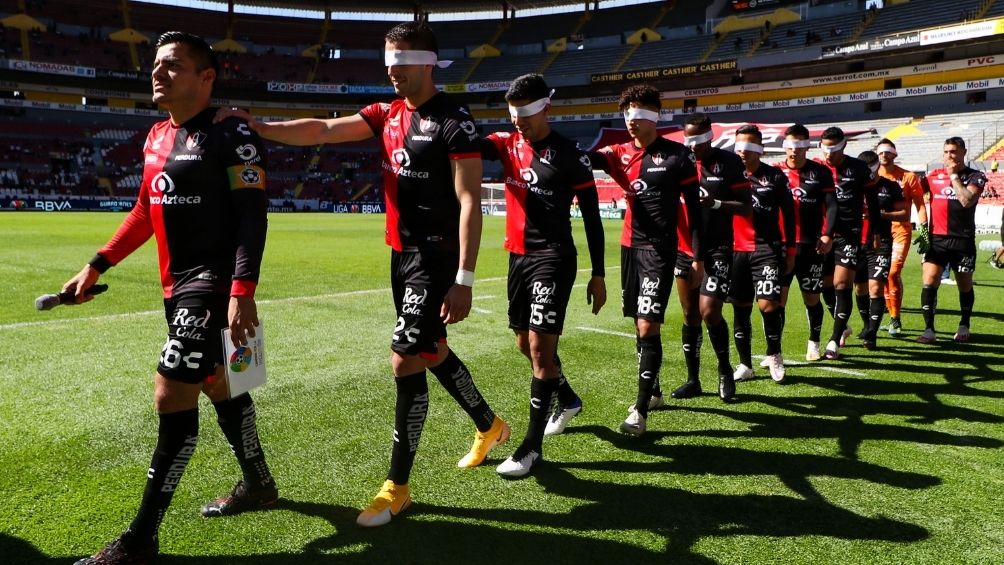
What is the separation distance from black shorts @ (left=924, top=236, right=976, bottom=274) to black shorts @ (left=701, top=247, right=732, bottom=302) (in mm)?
4423

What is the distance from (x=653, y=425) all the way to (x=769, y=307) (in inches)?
92.5

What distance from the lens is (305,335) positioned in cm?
798

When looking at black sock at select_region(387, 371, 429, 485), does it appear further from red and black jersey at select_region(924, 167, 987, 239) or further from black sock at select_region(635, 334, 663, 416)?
red and black jersey at select_region(924, 167, 987, 239)

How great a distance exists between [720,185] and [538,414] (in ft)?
10.2

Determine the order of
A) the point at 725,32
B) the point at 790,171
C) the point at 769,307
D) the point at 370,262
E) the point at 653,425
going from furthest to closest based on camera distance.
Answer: the point at 725,32 → the point at 370,262 → the point at 790,171 → the point at 769,307 → the point at 653,425

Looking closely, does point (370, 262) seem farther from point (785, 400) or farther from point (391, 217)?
point (391, 217)

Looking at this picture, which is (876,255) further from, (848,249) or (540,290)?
(540,290)

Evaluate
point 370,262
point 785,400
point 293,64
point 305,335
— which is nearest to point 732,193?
point 785,400

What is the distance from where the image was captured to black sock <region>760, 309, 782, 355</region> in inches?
268

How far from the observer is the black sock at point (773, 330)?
6809 millimetres

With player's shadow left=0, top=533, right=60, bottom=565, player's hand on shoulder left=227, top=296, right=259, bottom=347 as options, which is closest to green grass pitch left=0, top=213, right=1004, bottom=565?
player's shadow left=0, top=533, right=60, bottom=565

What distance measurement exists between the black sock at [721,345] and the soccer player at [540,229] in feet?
6.54

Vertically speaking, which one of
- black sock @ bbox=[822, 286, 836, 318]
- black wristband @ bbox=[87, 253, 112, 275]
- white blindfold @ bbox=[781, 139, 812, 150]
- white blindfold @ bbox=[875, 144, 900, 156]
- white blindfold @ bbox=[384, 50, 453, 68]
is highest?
white blindfold @ bbox=[875, 144, 900, 156]

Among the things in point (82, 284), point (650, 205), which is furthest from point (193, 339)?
point (650, 205)
